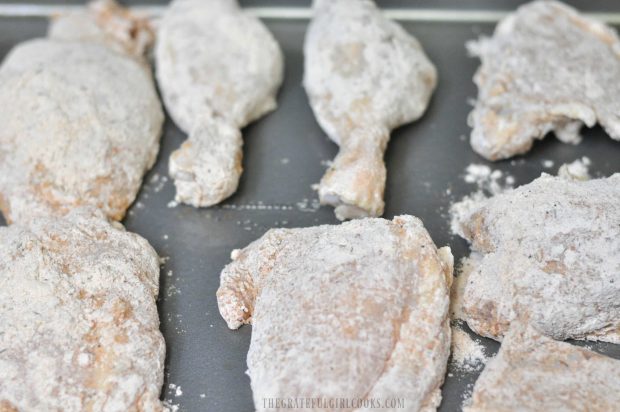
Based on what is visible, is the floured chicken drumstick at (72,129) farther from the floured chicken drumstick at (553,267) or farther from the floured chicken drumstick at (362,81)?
the floured chicken drumstick at (553,267)

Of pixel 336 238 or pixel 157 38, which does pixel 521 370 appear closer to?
pixel 336 238

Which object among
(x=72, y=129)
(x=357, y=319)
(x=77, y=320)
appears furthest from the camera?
(x=72, y=129)

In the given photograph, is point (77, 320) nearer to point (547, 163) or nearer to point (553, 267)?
point (553, 267)

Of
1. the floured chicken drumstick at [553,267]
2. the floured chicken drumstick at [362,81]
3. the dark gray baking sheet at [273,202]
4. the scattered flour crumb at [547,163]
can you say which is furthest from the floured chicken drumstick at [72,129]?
the scattered flour crumb at [547,163]

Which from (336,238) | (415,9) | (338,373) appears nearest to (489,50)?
(415,9)

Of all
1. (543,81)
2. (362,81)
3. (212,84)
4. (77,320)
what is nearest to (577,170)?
(543,81)

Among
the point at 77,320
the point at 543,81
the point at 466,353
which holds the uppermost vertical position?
the point at 543,81

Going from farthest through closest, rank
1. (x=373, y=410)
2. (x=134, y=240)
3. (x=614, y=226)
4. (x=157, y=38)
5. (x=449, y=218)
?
(x=157, y=38) < (x=449, y=218) < (x=134, y=240) < (x=614, y=226) < (x=373, y=410)
